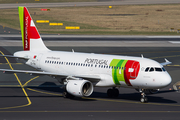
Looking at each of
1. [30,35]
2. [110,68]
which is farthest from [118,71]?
[30,35]

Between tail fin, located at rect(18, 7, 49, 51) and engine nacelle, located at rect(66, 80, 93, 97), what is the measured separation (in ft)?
31.8

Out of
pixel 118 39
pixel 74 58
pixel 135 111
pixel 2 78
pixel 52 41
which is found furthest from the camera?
pixel 118 39

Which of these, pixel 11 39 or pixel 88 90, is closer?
pixel 88 90

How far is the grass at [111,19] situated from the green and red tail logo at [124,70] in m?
71.2

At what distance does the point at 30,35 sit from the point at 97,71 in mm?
11460

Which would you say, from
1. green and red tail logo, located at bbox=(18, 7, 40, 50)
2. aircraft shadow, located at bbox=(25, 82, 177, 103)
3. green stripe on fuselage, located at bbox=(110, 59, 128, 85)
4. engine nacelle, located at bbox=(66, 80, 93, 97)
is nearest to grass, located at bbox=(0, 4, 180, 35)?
green and red tail logo, located at bbox=(18, 7, 40, 50)

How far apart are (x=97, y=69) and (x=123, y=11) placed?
116 metres

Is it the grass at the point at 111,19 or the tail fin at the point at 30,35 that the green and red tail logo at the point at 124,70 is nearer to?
the tail fin at the point at 30,35

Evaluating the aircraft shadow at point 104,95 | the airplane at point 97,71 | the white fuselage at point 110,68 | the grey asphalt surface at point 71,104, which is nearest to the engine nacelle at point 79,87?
the airplane at point 97,71

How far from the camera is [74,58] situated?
37562 millimetres

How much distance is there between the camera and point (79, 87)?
1293 inches

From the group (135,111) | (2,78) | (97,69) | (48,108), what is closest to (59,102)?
(48,108)

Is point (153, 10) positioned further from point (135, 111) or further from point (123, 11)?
point (135, 111)

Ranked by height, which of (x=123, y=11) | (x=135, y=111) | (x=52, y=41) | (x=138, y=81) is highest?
(x=123, y=11)
